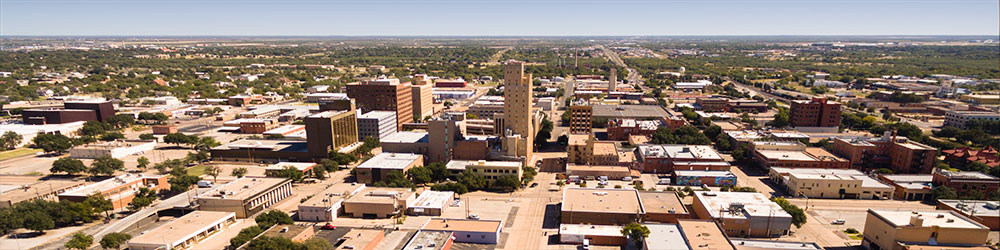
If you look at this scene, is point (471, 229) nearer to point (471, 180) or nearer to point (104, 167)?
point (471, 180)

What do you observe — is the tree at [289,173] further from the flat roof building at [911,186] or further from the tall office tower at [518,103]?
the flat roof building at [911,186]

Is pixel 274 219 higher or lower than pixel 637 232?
lower

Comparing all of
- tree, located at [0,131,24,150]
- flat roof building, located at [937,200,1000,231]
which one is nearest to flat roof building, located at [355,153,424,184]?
flat roof building, located at [937,200,1000,231]

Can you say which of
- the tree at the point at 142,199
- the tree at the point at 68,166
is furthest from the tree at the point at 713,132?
the tree at the point at 68,166

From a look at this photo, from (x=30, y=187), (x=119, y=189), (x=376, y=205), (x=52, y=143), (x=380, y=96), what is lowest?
(x=30, y=187)

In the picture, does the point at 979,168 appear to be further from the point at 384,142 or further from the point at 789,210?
the point at 384,142

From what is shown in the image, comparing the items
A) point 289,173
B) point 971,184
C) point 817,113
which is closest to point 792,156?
point 971,184

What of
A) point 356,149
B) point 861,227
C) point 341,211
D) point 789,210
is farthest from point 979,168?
point 356,149
